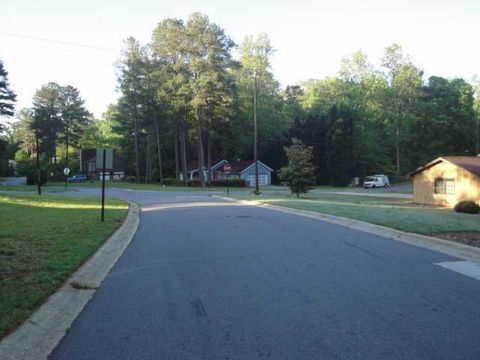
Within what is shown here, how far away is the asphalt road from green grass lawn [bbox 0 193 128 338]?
2.31 feet

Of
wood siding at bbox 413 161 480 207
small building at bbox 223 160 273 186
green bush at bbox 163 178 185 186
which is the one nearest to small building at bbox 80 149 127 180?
green bush at bbox 163 178 185 186

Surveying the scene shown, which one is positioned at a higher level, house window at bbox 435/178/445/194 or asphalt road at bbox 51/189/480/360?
house window at bbox 435/178/445/194

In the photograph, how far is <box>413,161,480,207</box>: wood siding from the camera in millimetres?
31500

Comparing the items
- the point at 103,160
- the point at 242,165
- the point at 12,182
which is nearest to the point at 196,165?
the point at 242,165

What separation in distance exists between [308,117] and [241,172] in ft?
47.3

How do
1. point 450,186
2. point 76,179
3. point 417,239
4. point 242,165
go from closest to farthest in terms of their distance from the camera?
point 417,239 < point 450,186 < point 242,165 < point 76,179

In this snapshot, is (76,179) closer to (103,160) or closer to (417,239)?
(103,160)

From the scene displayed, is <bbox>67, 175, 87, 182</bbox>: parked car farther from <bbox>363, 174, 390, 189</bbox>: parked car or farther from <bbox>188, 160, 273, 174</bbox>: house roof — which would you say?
<bbox>363, 174, 390, 189</bbox>: parked car

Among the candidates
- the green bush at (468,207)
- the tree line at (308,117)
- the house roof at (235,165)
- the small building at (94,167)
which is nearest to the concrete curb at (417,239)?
Answer: the green bush at (468,207)

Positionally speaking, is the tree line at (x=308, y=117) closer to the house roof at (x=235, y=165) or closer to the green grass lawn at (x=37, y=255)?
the house roof at (x=235, y=165)

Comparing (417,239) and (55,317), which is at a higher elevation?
(417,239)

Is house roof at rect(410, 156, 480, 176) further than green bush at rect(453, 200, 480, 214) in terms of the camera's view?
Yes

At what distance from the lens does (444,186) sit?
3450cm

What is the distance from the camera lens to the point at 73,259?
8898 mm
